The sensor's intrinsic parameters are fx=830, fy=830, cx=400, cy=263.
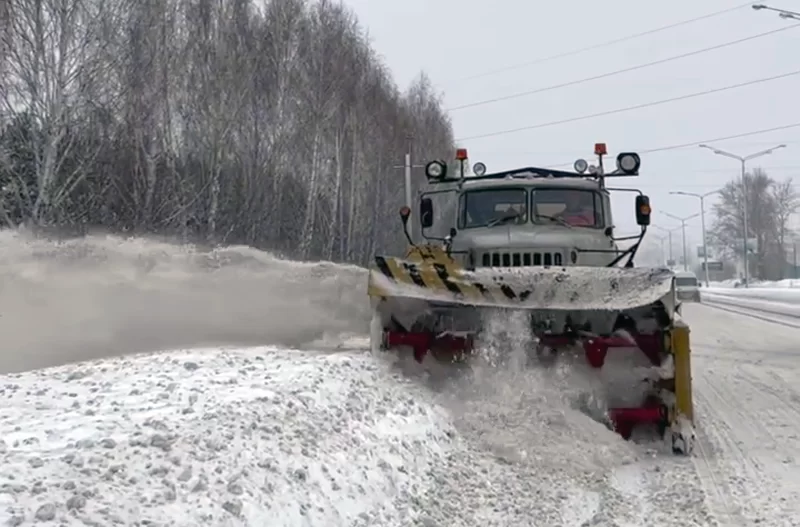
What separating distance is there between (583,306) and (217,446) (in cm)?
352

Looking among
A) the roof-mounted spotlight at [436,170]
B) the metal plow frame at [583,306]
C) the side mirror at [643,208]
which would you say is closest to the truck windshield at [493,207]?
the roof-mounted spotlight at [436,170]

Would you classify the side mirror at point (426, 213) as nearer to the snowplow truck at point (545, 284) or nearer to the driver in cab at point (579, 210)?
the snowplow truck at point (545, 284)

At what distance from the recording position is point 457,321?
25.4 ft

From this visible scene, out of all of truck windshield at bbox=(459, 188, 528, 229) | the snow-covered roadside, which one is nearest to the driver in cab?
truck windshield at bbox=(459, 188, 528, 229)

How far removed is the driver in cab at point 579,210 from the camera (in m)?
9.11

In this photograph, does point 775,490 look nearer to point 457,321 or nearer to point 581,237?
point 457,321

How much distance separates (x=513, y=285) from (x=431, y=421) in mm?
1397

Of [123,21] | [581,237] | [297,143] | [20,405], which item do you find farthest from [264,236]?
[20,405]

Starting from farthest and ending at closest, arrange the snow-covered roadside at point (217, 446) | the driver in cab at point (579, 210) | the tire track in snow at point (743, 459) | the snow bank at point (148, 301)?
the snow bank at point (148, 301) → the driver in cab at point (579, 210) → the tire track in snow at point (743, 459) → the snow-covered roadside at point (217, 446)

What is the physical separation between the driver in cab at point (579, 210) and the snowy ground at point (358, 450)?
7.65 feet

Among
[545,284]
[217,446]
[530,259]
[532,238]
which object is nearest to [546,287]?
[545,284]

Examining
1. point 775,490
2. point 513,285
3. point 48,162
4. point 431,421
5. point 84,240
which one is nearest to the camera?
point 775,490

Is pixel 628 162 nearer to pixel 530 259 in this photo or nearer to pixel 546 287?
pixel 530 259

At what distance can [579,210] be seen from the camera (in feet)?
30.2
